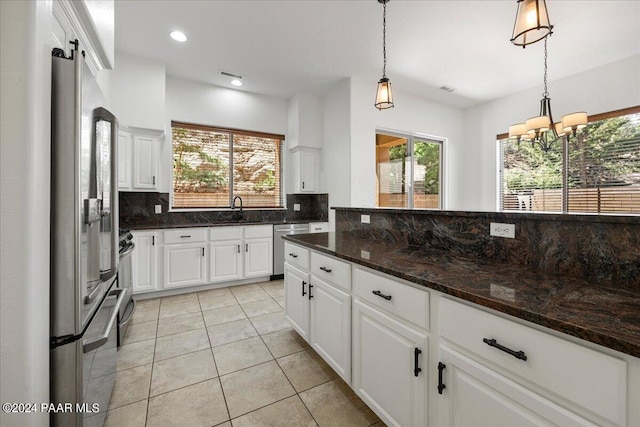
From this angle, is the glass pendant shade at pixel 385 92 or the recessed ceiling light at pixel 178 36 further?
the recessed ceiling light at pixel 178 36

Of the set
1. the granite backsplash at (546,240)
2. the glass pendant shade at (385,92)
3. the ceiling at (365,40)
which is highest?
the ceiling at (365,40)

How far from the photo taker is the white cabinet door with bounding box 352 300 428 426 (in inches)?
46.1

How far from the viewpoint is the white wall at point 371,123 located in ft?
13.3

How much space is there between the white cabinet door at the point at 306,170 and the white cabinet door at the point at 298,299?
2416mm

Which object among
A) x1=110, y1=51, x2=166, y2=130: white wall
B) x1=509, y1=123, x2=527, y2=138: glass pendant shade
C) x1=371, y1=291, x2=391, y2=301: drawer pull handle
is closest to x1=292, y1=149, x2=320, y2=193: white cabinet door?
Result: x1=110, y1=51, x2=166, y2=130: white wall

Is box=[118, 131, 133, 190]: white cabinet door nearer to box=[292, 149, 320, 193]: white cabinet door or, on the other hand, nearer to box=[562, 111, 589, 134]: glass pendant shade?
box=[292, 149, 320, 193]: white cabinet door

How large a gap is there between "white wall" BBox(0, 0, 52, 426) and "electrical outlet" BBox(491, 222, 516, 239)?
75.5 inches

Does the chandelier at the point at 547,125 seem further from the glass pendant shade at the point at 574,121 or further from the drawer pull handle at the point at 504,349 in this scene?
the drawer pull handle at the point at 504,349

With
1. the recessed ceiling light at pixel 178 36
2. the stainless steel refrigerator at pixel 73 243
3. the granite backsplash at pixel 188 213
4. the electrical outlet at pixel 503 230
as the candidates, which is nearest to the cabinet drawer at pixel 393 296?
the electrical outlet at pixel 503 230

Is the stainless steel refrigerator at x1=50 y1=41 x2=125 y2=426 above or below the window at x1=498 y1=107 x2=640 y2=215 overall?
below

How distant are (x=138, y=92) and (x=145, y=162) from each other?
849 mm

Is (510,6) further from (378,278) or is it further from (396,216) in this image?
(378,278)

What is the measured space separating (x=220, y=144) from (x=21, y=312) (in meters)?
3.90

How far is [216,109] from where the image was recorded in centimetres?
430
